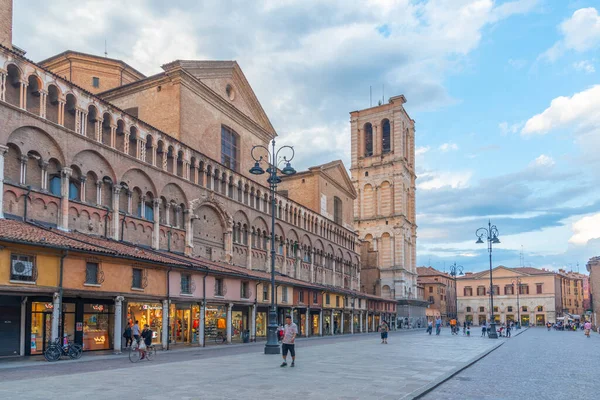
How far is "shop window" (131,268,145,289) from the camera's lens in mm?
26672

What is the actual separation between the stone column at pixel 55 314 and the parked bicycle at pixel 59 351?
1.68ft

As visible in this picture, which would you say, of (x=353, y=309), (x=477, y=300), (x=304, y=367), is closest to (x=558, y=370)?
(x=304, y=367)

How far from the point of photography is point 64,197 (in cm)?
2667

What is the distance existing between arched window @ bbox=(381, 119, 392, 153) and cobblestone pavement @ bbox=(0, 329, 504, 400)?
75063 millimetres

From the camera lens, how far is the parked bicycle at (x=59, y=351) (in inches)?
816

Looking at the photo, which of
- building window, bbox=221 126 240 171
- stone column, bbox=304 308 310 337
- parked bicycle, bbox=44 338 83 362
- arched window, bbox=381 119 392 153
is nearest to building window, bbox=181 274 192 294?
parked bicycle, bbox=44 338 83 362

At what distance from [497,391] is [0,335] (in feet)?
57.2

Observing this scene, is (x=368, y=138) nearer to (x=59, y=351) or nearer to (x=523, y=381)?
(x=59, y=351)

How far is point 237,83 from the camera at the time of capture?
46.6 m

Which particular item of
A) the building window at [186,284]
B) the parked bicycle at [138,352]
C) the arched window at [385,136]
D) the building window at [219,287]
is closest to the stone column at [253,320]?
the building window at [219,287]

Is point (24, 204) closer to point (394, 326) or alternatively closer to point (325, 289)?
point (325, 289)

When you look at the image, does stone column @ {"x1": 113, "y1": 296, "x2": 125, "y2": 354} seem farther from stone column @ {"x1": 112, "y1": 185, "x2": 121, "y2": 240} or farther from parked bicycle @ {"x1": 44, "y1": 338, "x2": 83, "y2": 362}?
stone column @ {"x1": 112, "y1": 185, "x2": 121, "y2": 240}

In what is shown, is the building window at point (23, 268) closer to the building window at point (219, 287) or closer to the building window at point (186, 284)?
the building window at point (186, 284)

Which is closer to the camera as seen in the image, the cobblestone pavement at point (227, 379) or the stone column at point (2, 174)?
the cobblestone pavement at point (227, 379)
